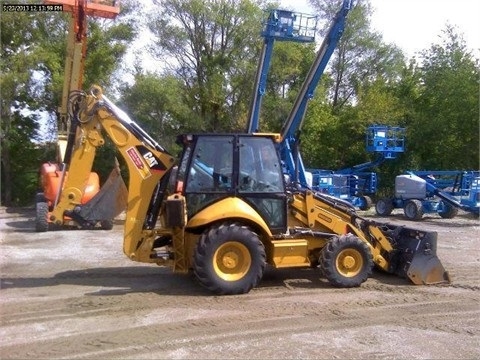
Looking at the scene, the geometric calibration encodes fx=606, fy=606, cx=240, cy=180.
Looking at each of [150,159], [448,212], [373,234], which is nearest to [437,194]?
[448,212]

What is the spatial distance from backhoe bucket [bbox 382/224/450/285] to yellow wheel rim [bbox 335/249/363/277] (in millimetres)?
769

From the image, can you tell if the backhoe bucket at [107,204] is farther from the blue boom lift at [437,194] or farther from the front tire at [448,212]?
the front tire at [448,212]

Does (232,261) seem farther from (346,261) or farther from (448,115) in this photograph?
(448,115)

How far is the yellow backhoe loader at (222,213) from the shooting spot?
7863mm

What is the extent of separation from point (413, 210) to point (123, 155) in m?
13.4

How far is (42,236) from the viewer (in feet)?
46.7

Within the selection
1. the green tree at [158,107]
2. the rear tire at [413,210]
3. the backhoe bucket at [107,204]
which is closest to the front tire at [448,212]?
the rear tire at [413,210]

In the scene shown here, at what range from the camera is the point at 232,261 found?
7.91 metres

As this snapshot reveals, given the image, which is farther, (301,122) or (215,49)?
(215,49)

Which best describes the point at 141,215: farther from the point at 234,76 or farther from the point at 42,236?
the point at 234,76

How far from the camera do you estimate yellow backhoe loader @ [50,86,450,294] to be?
7.86 metres

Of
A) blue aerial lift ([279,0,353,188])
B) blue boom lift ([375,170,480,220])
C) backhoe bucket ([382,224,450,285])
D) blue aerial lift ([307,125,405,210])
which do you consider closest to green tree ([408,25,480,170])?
blue aerial lift ([307,125,405,210])

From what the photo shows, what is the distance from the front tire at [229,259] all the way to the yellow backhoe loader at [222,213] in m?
0.01

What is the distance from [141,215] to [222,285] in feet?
4.71
